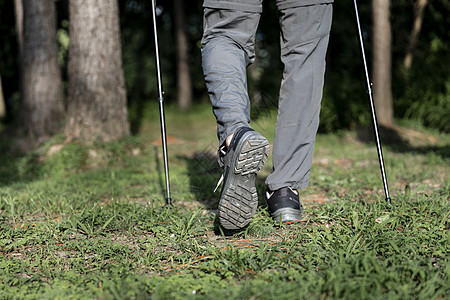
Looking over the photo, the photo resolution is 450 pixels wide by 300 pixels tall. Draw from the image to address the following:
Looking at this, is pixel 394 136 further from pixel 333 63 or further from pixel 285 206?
pixel 333 63

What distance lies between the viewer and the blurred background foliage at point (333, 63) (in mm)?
7375

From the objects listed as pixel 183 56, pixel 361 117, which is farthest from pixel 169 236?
pixel 183 56

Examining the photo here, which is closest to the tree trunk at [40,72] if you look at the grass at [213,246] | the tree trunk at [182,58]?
the grass at [213,246]

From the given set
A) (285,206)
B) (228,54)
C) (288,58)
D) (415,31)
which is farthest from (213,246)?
(415,31)

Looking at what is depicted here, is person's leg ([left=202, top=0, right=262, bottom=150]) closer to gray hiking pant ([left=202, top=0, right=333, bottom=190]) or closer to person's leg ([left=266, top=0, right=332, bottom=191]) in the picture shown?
gray hiking pant ([left=202, top=0, right=333, bottom=190])

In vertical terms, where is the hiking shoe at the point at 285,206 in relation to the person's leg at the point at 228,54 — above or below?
below

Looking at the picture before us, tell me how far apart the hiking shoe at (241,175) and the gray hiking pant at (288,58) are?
0.35m

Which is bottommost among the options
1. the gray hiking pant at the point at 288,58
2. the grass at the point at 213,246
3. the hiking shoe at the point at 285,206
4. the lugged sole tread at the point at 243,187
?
the grass at the point at 213,246

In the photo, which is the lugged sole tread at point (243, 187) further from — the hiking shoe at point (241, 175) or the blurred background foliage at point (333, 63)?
the blurred background foliage at point (333, 63)

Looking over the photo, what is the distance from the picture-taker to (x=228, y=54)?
2107 mm

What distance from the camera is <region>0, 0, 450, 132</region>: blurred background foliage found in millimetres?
7375

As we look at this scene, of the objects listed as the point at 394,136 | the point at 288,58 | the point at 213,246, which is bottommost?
the point at 394,136

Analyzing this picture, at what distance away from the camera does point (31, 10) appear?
618 cm

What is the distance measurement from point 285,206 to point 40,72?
5.16 meters
